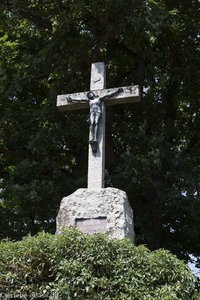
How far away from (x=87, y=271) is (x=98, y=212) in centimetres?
254

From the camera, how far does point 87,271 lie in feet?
19.5

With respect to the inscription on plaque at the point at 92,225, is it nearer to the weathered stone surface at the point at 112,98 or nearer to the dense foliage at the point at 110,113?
the weathered stone surface at the point at 112,98

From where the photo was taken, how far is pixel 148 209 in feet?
43.1

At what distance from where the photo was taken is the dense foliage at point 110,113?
12195mm

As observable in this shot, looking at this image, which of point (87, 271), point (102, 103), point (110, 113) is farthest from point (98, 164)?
point (110, 113)

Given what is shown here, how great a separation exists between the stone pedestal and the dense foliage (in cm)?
327

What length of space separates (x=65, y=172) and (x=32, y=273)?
801 centimetres

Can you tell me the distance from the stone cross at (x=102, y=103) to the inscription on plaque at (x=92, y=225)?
0.66 m

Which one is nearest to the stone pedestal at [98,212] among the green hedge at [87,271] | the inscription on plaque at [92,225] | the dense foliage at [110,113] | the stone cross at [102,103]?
the inscription on plaque at [92,225]

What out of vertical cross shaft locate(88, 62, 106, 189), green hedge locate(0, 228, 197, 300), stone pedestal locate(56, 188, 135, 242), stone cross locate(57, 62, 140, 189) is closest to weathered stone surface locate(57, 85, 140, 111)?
stone cross locate(57, 62, 140, 189)

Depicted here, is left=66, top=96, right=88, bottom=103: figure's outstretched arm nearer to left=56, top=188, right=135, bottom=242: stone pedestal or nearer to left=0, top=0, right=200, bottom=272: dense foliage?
left=56, top=188, right=135, bottom=242: stone pedestal

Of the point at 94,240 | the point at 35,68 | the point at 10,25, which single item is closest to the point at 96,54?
the point at 35,68

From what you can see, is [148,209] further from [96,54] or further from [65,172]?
[96,54]

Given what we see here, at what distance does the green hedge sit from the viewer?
584 cm
